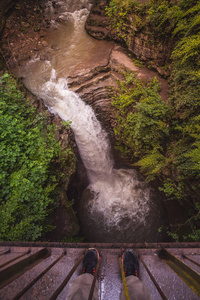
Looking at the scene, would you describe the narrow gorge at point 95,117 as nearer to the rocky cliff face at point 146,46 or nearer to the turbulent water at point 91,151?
the turbulent water at point 91,151

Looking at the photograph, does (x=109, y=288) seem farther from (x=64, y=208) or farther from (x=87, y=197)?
(x=87, y=197)

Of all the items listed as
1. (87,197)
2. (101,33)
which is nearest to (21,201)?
(87,197)

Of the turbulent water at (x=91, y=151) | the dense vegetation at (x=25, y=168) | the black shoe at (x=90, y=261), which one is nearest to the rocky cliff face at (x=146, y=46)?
the turbulent water at (x=91, y=151)

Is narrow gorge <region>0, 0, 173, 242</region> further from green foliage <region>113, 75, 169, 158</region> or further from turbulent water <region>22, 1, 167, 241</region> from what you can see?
green foliage <region>113, 75, 169, 158</region>

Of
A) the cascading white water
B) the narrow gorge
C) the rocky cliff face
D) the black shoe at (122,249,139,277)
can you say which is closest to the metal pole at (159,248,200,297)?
the black shoe at (122,249,139,277)

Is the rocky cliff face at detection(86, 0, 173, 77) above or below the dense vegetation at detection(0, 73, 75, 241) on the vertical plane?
above

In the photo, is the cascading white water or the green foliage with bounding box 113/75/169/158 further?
the cascading white water
